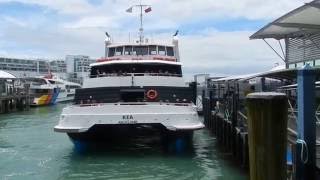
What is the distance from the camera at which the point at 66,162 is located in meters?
17.1

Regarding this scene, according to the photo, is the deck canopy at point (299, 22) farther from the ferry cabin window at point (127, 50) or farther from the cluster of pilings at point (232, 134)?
the ferry cabin window at point (127, 50)

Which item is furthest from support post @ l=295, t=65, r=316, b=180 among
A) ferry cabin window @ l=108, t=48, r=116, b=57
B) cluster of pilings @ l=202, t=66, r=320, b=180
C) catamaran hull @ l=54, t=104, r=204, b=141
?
ferry cabin window @ l=108, t=48, r=116, b=57

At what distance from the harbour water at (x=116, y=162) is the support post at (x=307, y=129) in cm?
503

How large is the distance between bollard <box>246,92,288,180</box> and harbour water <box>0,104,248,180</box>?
26.1 feet

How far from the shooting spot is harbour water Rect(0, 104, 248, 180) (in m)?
14.9

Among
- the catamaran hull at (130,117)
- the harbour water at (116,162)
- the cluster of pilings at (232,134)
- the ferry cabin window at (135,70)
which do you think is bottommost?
the harbour water at (116,162)

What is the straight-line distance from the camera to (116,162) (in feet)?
55.1

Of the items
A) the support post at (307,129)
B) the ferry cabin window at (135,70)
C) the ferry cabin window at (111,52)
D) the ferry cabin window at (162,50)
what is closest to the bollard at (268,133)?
the support post at (307,129)

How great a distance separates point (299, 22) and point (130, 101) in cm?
702

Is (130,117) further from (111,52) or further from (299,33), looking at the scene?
(299,33)

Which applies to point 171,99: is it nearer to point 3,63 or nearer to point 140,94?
point 140,94

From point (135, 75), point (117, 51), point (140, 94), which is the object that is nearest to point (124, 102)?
point (140, 94)

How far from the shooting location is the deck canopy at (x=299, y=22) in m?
16.9

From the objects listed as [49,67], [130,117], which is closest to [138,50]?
[130,117]
